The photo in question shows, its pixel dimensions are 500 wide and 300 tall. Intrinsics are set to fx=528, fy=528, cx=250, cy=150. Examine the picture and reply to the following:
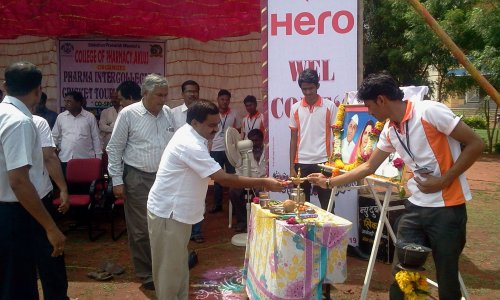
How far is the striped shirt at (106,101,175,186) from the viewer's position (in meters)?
4.98

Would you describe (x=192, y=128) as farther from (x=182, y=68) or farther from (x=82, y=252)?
(x=182, y=68)

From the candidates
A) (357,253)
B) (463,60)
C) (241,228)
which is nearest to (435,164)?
(463,60)

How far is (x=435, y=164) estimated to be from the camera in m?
3.39

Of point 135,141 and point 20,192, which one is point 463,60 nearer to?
point 135,141

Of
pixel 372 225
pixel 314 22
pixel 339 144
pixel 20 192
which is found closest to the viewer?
pixel 20 192

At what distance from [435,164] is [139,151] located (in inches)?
109

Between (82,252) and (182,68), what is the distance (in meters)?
4.13

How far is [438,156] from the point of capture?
3.37 m

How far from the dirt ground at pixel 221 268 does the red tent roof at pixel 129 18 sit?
315 cm

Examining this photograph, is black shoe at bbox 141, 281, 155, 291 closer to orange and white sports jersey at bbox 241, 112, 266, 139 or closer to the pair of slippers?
the pair of slippers

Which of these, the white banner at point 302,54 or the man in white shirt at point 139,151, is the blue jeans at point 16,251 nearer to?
the man in white shirt at point 139,151

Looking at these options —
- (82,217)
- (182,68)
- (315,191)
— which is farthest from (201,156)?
(182,68)

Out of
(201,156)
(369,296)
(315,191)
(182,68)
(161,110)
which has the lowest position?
(369,296)

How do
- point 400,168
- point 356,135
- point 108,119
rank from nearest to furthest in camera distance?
point 400,168
point 356,135
point 108,119
